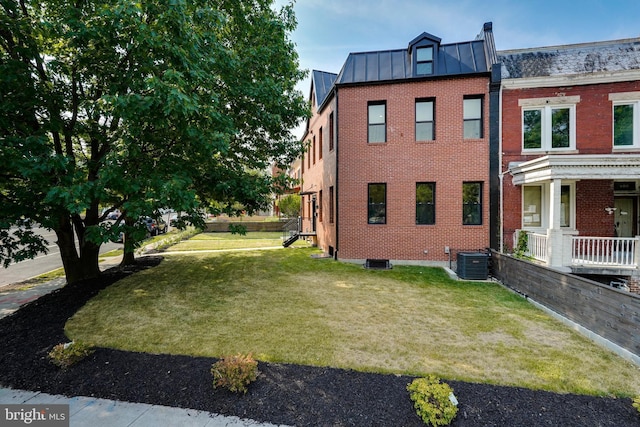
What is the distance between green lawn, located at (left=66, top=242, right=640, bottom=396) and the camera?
4168 mm

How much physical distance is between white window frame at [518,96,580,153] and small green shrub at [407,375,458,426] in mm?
10591

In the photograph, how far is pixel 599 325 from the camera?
5082 mm

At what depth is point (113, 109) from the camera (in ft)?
18.2

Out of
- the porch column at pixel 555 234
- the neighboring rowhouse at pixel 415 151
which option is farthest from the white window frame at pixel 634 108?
the porch column at pixel 555 234

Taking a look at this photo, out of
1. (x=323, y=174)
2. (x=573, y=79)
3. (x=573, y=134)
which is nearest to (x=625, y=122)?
(x=573, y=134)

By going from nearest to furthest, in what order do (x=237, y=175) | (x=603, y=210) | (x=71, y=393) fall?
(x=71, y=393) < (x=237, y=175) < (x=603, y=210)

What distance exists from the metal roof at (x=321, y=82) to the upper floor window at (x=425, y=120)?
7.12 m

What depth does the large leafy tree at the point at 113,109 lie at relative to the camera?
17.5 ft

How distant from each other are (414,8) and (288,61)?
17.2 ft

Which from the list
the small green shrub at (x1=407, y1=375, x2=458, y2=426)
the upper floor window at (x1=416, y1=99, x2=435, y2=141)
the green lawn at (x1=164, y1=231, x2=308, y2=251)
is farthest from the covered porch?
the green lawn at (x1=164, y1=231, x2=308, y2=251)

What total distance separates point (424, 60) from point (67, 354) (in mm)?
13588

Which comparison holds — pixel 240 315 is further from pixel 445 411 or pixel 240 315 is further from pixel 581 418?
pixel 581 418

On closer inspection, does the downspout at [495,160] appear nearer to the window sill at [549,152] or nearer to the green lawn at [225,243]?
the window sill at [549,152]

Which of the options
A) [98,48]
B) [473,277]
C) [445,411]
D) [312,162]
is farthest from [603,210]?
[98,48]
